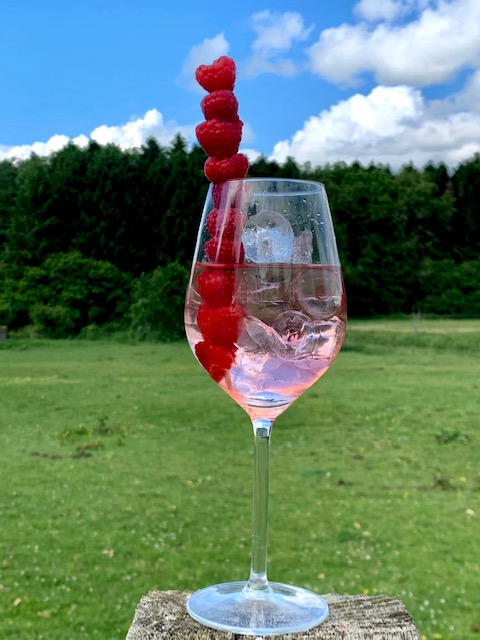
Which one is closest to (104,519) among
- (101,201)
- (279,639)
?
(279,639)

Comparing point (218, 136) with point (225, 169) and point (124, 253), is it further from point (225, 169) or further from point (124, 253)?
point (124, 253)

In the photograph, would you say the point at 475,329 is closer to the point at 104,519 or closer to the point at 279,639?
the point at 104,519

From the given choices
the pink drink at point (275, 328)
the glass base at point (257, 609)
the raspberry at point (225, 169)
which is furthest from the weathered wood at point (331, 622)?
the raspberry at point (225, 169)

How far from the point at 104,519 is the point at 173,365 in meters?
6.08

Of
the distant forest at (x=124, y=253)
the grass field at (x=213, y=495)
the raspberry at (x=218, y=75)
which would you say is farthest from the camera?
the distant forest at (x=124, y=253)

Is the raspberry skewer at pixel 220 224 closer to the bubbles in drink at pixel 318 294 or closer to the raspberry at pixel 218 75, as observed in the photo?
the raspberry at pixel 218 75

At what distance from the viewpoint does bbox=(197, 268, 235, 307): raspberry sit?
1.19 metres

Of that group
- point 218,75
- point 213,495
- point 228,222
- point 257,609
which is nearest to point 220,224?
point 228,222

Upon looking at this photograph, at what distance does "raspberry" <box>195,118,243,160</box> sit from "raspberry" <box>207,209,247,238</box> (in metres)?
0.12

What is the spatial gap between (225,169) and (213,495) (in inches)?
193

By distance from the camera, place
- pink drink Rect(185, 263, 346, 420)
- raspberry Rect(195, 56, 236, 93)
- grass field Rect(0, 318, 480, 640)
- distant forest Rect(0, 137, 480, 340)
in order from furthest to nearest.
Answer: distant forest Rect(0, 137, 480, 340) → grass field Rect(0, 318, 480, 640) → raspberry Rect(195, 56, 236, 93) → pink drink Rect(185, 263, 346, 420)

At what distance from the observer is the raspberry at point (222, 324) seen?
46.8 inches

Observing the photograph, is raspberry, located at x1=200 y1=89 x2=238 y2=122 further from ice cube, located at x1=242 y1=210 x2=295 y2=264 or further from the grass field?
the grass field

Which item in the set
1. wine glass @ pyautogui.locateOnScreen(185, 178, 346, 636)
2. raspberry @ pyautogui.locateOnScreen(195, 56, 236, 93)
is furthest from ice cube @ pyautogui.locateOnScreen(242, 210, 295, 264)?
raspberry @ pyautogui.locateOnScreen(195, 56, 236, 93)
